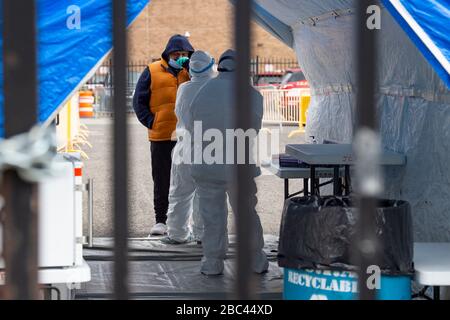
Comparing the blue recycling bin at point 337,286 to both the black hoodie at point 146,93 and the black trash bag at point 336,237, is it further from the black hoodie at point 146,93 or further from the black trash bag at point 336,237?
the black hoodie at point 146,93

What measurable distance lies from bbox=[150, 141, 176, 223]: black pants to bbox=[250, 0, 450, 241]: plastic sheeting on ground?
1477mm

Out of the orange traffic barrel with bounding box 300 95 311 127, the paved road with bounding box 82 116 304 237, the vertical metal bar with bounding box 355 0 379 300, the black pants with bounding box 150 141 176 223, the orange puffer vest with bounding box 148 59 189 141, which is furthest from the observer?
the orange traffic barrel with bounding box 300 95 311 127

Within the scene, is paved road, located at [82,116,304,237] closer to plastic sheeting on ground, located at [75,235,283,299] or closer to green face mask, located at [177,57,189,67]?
plastic sheeting on ground, located at [75,235,283,299]

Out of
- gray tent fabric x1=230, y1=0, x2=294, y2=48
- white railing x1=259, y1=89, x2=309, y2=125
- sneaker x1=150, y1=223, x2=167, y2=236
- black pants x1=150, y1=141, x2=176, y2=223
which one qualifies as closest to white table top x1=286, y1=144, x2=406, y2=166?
black pants x1=150, y1=141, x2=176, y2=223

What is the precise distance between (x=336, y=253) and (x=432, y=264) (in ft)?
1.78

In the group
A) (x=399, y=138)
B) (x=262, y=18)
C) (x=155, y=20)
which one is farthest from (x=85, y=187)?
(x=155, y=20)

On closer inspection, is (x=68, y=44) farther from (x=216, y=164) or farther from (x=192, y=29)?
(x=192, y=29)

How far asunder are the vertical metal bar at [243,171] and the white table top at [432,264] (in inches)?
97.1

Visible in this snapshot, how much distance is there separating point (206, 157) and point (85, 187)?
1730 millimetres

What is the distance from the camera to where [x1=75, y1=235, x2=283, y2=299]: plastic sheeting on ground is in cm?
596

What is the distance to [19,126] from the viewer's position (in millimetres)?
1552

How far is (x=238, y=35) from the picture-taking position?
1624 millimetres

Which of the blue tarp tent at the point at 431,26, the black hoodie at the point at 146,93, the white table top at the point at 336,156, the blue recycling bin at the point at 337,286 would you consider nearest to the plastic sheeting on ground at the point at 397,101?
the white table top at the point at 336,156

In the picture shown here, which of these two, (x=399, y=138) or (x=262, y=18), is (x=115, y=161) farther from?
(x=262, y=18)
